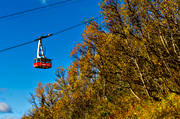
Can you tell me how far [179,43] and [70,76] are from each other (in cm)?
1905

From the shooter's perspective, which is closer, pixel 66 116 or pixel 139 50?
pixel 139 50

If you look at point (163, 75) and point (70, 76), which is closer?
point (163, 75)

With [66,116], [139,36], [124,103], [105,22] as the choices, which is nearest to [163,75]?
[139,36]

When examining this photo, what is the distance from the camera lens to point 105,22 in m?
11.8

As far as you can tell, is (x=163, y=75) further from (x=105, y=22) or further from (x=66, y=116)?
(x=66, y=116)

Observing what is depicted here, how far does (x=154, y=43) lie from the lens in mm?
10820

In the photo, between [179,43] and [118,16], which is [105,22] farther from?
[179,43]

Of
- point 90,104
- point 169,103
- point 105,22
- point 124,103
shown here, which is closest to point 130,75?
point 169,103

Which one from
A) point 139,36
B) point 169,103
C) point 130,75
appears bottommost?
point 169,103

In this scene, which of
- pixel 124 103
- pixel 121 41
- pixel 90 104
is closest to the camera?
pixel 121 41

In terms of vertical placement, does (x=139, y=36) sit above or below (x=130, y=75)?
above

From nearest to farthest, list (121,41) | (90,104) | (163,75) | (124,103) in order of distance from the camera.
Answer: (163,75), (121,41), (124,103), (90,104)

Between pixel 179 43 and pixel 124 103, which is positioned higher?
pixel 179 43

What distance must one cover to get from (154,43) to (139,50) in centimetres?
97
